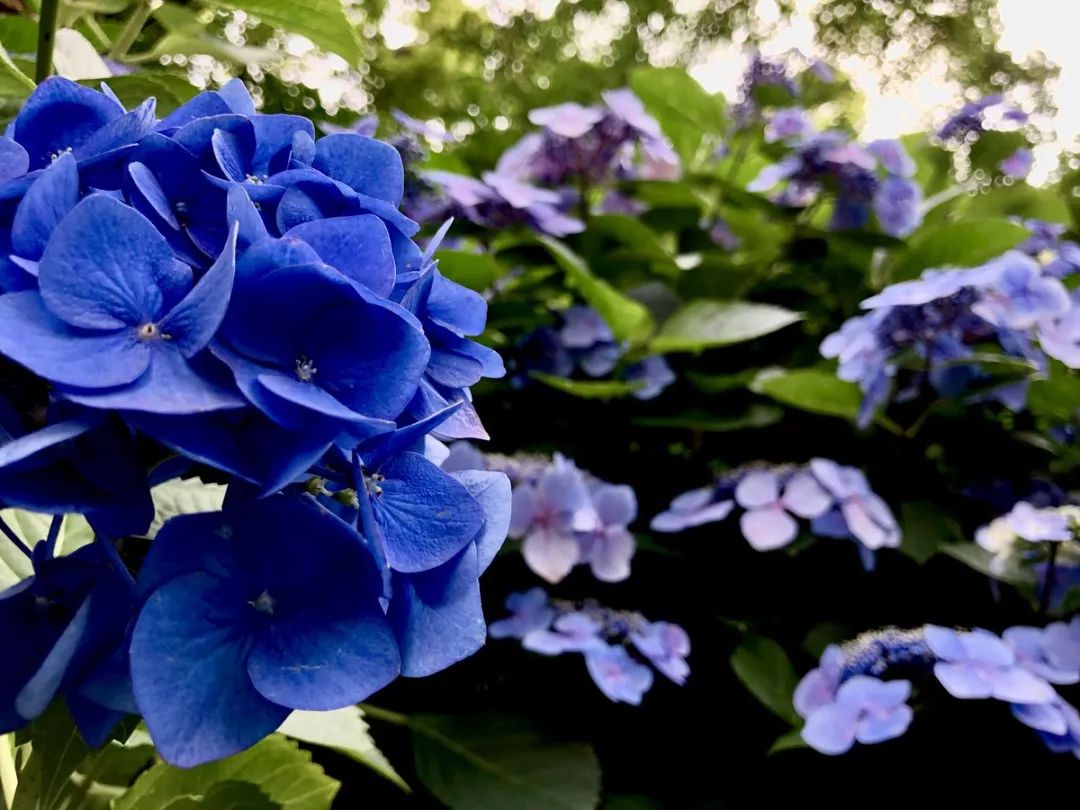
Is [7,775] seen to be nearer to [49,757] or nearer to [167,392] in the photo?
[49,757]

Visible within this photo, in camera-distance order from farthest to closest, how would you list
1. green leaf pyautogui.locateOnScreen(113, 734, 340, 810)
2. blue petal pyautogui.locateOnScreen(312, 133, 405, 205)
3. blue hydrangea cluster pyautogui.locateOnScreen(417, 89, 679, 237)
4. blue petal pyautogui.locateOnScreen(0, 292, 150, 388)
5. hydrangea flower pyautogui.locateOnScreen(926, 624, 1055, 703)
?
blue hydrangea cluster pyautogui.locateOnScreen(417, 89, 679, 237) → hydrangea flower pyautogui.locateOnScreen(926, 624, 1055, 703) → green leaf pyautogui.locateOnScreen(113, 734, 340, 810) → blue petal pyautogui.locateOnScreen(312, 133, 405, 205) → blue petal pyautogui.locateOnScreen(0, 292, 150, 388)

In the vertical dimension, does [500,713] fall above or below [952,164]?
below

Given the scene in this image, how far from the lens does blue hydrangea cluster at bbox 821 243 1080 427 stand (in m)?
0.75

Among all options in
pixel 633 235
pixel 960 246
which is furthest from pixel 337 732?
pixel 960 246

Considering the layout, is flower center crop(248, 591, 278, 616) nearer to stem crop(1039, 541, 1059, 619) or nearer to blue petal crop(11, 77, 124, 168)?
blue petal crop(11, 77, 124, 168)

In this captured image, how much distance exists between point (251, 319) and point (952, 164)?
117cm

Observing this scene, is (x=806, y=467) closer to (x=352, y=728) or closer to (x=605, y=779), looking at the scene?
(x=605, y=779)

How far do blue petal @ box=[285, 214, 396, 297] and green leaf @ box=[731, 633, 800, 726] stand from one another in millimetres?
509

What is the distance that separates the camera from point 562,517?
71 cm

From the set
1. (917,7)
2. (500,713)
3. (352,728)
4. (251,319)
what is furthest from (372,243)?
(917,7)

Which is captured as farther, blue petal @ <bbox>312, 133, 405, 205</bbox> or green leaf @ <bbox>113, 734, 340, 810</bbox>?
green leaf @ <bbox>113, 734, 340, 810</bbox>

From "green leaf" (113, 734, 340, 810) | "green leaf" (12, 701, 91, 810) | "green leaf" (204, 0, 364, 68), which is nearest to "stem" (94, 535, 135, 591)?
"green leaf" (12, 701, 91, 810)

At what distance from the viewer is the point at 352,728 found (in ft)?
1.73

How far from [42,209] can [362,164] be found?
0.39 feet
